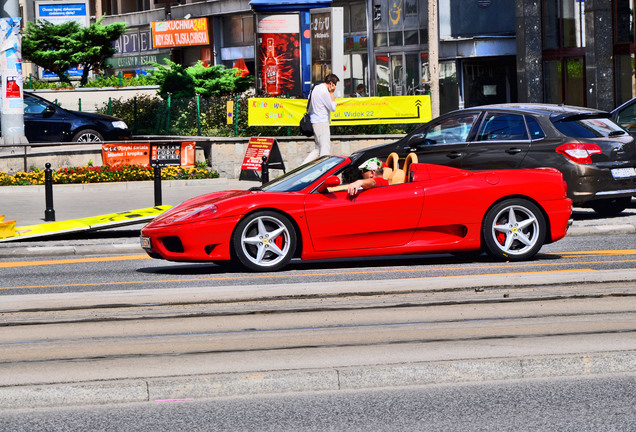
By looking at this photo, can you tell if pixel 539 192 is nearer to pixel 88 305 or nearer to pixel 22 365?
pixel 88 305

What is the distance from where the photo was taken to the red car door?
1044 centimetres

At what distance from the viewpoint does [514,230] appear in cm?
1082

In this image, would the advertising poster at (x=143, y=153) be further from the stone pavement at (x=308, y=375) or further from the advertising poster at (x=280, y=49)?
the stone pavement at (x=308, y=375)

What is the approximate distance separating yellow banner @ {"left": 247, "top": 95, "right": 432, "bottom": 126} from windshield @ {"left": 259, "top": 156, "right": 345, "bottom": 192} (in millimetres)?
14544

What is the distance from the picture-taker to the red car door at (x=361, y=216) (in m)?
10.4

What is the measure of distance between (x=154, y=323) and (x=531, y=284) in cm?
313

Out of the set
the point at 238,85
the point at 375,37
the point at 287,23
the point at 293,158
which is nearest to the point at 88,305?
the point at 293,158

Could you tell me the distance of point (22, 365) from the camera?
248 inches

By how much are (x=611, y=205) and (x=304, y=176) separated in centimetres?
658

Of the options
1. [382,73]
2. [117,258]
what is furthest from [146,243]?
[382,73]

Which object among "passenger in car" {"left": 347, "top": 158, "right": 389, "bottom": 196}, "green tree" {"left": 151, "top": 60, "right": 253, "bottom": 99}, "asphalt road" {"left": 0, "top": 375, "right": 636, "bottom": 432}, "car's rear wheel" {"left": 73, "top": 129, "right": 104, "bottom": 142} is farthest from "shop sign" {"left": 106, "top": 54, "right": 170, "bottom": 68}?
"asphalt road" {"left": 0, "top": 375, "right": 636, "bottom": 432}

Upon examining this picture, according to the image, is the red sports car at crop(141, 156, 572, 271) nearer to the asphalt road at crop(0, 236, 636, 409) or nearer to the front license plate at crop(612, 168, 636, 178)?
the asphalt road at crop(0, 236, 636, 409)

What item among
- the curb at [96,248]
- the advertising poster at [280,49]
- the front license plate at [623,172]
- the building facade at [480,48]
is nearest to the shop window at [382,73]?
the building facade at [480,48]

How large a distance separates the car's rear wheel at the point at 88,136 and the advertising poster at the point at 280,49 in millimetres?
4513
